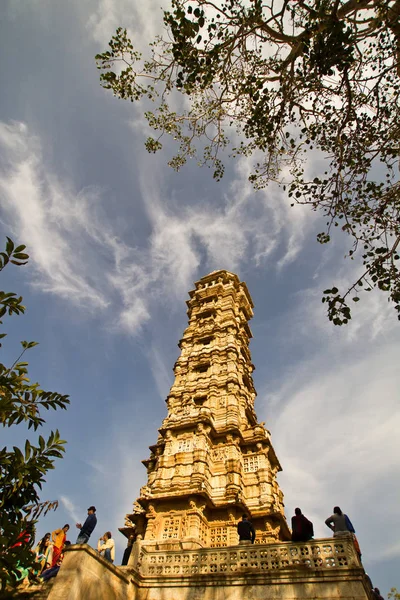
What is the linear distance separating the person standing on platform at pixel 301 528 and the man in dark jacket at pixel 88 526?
602 centimetres

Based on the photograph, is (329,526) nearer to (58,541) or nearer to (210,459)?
(58,541)

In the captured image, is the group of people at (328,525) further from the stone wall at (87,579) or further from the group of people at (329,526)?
the stone wall at (87,579)

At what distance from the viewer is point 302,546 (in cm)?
1012

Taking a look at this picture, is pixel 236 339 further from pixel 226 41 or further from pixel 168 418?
pixel 226 41

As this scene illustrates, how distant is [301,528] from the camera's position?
10.9 metres

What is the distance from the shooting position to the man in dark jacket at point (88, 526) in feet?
35.5

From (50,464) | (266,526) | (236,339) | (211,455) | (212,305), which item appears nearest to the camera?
(50,464)

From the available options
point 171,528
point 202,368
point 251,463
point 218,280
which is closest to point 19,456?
Result: point 171,528

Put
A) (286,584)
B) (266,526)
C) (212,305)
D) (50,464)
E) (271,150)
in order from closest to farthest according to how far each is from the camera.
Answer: (50,464)
(286,584)
(271,150)
(266,526)
(212,305)

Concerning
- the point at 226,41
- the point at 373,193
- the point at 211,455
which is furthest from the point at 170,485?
the point at 226,41

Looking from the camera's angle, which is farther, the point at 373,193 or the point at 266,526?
the point at 266,526

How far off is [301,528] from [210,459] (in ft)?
43.3

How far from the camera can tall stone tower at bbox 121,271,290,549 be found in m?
19.9

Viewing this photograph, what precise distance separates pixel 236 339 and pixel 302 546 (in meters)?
22.7
